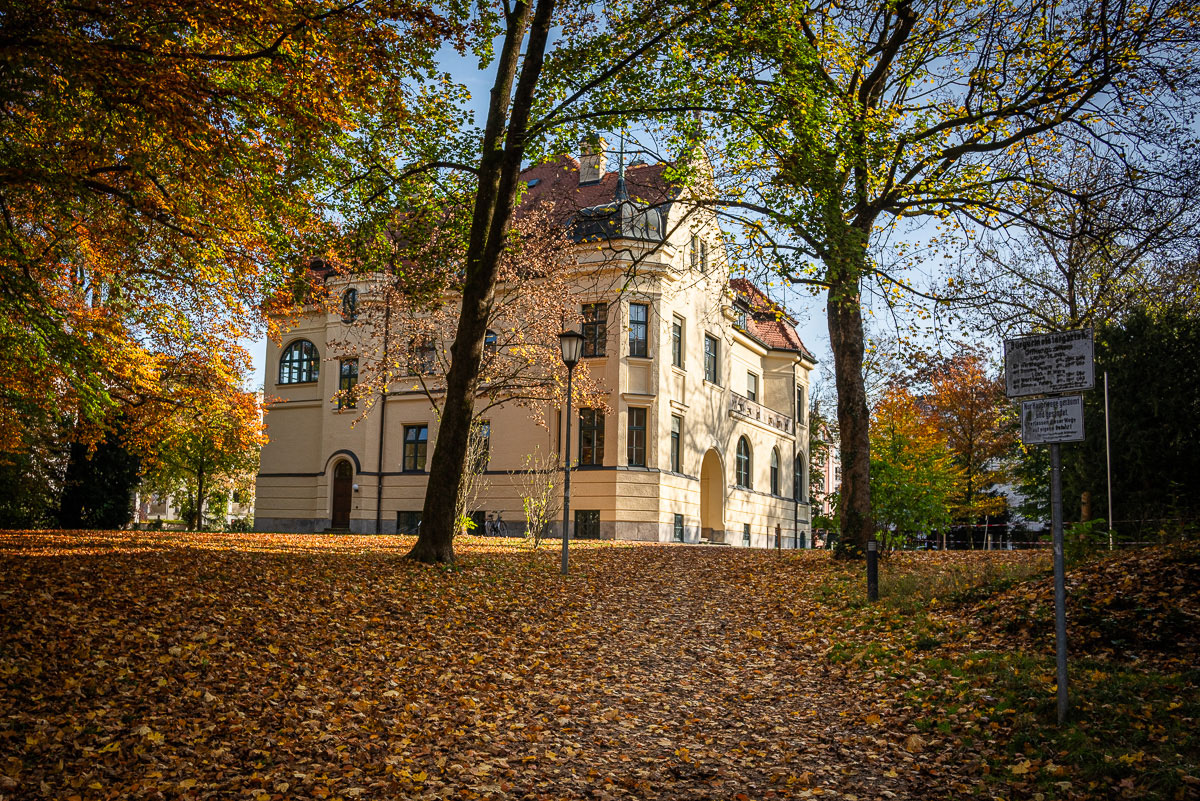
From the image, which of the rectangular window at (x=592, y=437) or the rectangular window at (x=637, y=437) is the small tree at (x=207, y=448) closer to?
the rectangular window at (x=592, y=437)

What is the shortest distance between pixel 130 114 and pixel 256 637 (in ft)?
19.0

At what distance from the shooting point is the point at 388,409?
104 ft

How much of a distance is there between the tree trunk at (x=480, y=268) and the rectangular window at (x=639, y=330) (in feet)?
48.6

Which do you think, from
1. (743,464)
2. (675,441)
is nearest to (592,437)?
(675,441)

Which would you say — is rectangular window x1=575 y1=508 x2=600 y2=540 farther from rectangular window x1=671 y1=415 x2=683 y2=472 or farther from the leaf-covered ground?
the leaf-covered ground

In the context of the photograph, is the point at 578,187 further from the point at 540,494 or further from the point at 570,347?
the point at 570,347

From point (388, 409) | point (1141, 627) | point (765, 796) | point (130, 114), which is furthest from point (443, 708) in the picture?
point (388, 409)

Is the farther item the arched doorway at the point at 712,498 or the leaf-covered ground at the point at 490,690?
the arched doorway at the point at 712,498

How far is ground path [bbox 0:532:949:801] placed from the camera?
5316 millimetres

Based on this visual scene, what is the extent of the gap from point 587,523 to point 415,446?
26.9 ft

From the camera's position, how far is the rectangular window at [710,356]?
106ft

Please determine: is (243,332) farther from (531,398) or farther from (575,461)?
(575,461)

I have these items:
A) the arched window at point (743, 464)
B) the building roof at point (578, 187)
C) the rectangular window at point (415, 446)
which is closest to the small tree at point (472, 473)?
the rectangular window at point (415, 446)

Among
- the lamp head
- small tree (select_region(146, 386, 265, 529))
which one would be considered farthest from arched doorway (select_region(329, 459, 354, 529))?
the lamp head
